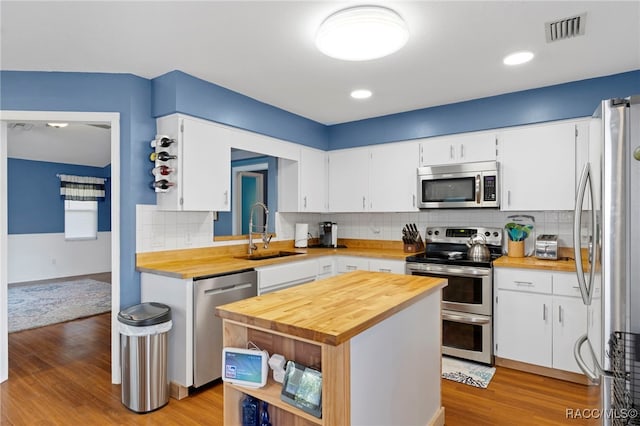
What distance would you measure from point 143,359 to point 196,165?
4.93ft

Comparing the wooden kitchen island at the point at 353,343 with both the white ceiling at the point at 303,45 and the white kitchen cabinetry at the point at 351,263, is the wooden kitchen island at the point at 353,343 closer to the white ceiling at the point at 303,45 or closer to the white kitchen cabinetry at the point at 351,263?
the white ceiling at the point at 303,45

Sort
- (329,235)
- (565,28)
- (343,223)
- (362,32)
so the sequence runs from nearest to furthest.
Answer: (362,32) → (565,28) → (329,235) → (343,223)

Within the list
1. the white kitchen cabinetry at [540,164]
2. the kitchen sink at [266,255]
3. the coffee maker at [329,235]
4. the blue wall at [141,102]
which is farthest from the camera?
the coffee maker at [329,235]

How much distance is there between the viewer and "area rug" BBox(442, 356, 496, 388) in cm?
285

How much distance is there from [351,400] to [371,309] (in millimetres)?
364

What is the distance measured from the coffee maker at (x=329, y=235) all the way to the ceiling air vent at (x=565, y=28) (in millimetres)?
2907

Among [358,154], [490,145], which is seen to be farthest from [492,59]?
[358,154]

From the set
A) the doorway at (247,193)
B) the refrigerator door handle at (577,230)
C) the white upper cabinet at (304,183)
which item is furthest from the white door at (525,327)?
the doorway at (247,193)

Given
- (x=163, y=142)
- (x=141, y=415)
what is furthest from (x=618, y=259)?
(x=163, y=142)

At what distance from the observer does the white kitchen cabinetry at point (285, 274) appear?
10.3ft

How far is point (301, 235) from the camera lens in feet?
14.4

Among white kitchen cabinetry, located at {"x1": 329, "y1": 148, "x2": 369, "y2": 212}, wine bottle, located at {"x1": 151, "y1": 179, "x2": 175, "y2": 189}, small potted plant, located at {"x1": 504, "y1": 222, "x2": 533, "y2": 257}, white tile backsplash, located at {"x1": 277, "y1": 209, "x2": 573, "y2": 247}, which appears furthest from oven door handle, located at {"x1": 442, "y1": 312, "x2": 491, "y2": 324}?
wine bottle, located at {"x1": 151, "y1": 179, "x2": 175, "y2": 189}

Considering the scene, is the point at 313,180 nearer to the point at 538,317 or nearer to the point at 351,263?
the point at 351,263

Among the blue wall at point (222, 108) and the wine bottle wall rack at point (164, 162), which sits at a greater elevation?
the blue wall at point (222, 108)
